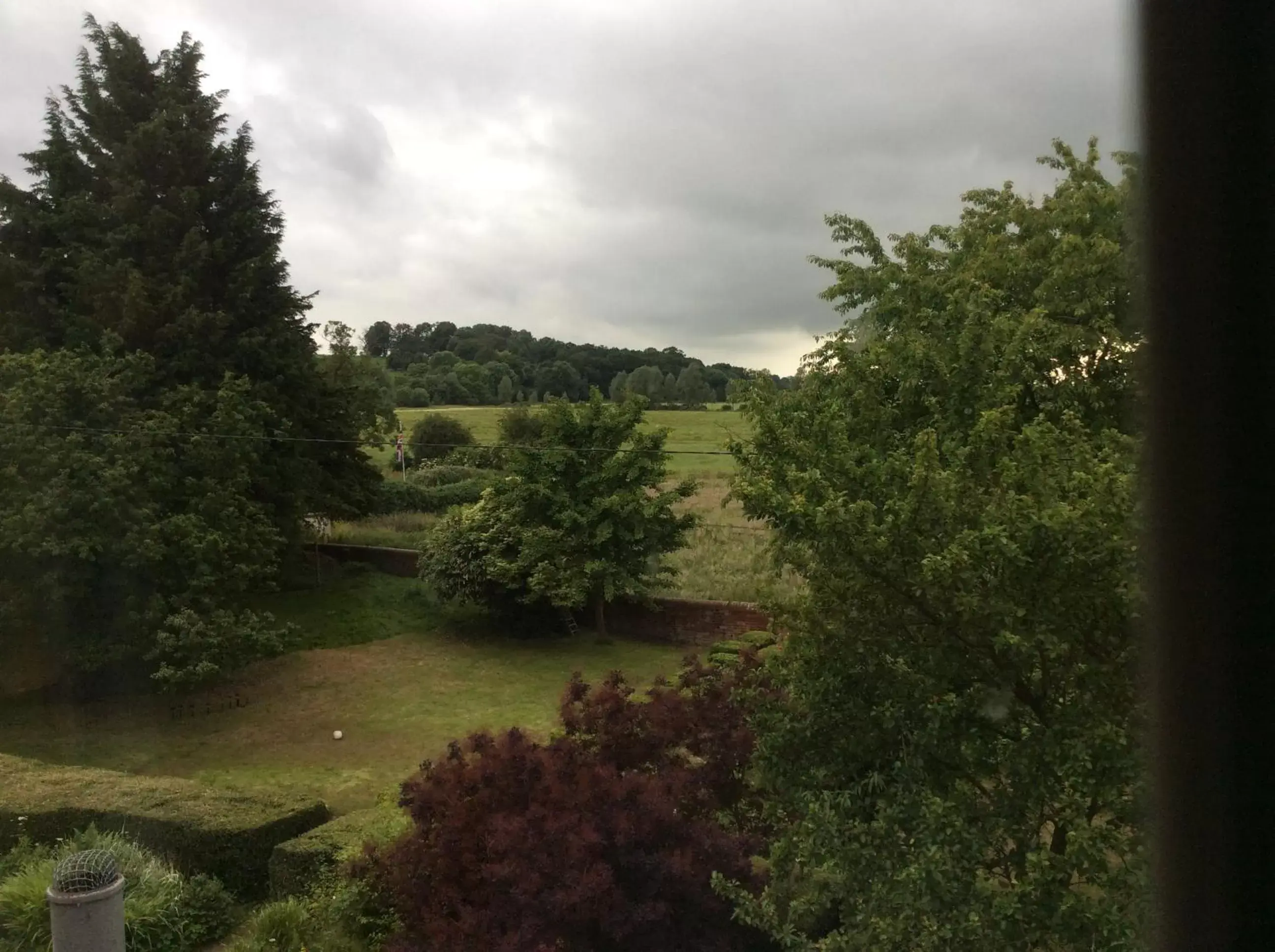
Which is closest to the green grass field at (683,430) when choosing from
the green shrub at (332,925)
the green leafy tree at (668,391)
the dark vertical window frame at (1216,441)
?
the green leafy tree at (668,391)

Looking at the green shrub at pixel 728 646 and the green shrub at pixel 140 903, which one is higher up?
the green shrub at pixel 728 646

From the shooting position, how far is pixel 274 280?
17844 mm

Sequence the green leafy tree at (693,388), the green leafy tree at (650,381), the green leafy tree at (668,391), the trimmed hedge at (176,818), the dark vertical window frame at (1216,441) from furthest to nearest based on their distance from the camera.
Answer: the green leafy tree at (668,391) → the green leafy tree at (693,388) → the green leafy tree at (650,381) → the trimmed hedge at (176,818) → the dark vertical window frame at (1216,441)

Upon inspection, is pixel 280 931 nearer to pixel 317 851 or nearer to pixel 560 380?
pixel 317 851

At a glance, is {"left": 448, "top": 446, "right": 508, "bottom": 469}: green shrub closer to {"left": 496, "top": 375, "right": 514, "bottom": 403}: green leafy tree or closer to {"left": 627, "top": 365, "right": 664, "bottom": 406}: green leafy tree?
{"left": 496, "top": 375, "right": 514, "bottom": 403}: green leafy tree

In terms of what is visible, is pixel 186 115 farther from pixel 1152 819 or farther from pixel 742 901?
pixel 1152 819

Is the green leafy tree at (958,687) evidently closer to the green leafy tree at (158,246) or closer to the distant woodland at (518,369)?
the distant woodland at (518,369)

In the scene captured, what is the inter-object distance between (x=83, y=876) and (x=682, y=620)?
539 inches

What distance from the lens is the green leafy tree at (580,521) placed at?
17062 millimetres

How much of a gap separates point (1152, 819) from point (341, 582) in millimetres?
20216

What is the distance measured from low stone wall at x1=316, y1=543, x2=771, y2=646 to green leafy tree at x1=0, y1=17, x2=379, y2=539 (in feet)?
23.0

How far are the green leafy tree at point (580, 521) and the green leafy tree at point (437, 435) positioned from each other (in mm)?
15690

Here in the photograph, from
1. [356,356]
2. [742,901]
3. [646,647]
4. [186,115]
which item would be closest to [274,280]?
[186,115]

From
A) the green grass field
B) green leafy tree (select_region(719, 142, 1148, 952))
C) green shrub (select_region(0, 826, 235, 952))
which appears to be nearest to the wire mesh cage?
green shrub (select_region(0, 826, 235, 952))
